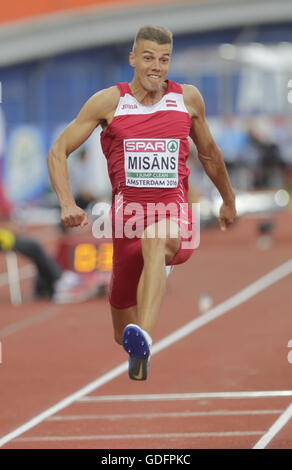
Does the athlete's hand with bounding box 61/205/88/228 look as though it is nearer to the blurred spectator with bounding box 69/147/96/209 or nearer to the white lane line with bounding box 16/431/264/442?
the white lane line with bounding box 16/431/264/442

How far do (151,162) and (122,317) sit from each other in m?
0.98

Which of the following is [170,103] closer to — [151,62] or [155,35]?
[151,62]

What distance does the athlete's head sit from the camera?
6980 millimetres

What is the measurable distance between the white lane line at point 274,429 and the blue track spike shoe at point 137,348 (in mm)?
1334

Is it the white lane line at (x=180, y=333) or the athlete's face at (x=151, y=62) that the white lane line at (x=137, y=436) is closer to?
the white lane line at (x=180, y=333)

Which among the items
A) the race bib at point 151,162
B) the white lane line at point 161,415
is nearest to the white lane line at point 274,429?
the white lane line at point 161,415

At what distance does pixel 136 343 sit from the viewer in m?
6.75

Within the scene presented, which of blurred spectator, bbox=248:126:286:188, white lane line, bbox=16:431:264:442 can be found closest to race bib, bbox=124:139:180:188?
white lane line, bbox=16:431:264:442

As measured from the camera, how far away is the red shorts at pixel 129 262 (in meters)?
7.24

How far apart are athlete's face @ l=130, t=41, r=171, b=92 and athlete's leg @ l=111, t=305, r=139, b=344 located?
49.3 inches

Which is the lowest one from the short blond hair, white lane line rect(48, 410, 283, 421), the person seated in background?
white lane line rect(48, 410, 283, 421)

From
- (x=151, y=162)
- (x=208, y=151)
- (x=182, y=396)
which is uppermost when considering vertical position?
(x=208, y=151)

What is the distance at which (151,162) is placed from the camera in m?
7.16

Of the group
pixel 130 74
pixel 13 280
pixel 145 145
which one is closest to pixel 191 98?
pixel 145 145
